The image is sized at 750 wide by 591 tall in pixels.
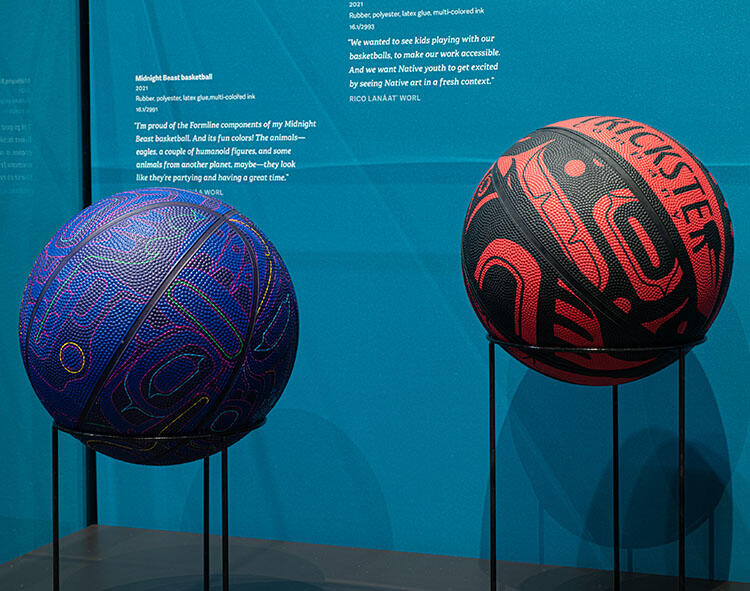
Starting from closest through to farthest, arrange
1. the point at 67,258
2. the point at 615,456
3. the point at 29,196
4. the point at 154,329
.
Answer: the point at 154,329 < the point at 67,258 < the point at 615,456 < the point at 29,196

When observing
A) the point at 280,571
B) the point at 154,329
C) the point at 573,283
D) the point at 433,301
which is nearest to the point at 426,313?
the point at 433,301

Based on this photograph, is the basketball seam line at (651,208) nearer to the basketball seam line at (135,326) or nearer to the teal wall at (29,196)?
the basketball seam line at (135,326)

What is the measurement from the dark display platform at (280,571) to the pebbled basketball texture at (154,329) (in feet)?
3.06

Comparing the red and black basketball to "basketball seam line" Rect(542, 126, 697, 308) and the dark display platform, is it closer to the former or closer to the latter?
"basketball seam line" Rect(542, 126, 697, 308)

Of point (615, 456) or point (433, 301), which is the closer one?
point (615, 456)

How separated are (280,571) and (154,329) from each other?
135 cm

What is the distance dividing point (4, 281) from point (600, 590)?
227cm

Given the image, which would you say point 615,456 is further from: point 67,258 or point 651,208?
point 67,258

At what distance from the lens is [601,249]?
240 centimetres

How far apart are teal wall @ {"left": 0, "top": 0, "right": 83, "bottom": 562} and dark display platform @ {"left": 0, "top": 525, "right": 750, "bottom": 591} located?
0.67ft

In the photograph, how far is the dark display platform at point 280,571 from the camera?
327cm

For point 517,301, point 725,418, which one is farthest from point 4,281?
point 725,418

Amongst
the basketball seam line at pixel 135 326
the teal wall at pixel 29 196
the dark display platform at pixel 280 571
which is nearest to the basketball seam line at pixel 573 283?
the basketball seam line at pixel 135 326

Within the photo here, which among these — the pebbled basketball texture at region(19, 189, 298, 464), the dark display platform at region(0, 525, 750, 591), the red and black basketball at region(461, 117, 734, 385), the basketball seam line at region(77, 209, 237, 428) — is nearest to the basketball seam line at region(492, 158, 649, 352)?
the red and black basketball at region(461, 117, 734, 385)
